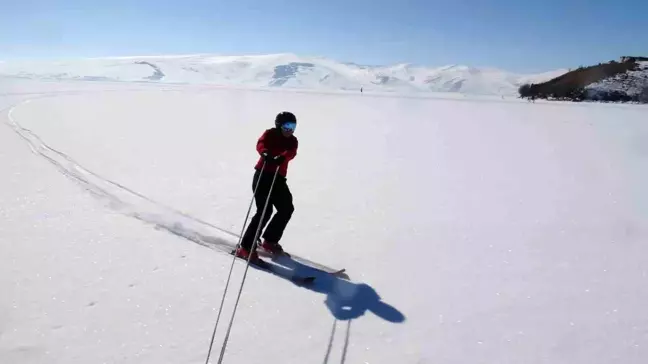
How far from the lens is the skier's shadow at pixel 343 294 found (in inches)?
114

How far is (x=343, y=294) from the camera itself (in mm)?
3195

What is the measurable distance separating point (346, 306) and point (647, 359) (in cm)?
176

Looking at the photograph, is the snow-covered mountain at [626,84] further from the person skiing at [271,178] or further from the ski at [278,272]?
the ski at [278,272]

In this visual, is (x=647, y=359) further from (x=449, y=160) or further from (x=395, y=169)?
(x=449, y=160)

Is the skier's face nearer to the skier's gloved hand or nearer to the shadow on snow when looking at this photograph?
the skier's gloved hand

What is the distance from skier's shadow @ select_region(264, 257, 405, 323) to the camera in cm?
290

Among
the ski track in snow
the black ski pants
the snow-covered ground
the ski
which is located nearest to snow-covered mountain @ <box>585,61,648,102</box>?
the snow-covered ground

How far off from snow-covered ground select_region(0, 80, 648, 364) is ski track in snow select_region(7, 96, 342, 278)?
0.11 feet

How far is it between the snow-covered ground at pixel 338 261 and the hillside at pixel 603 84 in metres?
37.7

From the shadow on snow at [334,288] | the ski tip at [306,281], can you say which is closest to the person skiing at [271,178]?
the shadow on snow at [334,288]

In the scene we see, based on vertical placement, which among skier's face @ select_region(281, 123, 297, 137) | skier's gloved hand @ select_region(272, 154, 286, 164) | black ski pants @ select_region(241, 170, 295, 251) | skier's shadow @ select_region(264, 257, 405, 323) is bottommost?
skier's shadow @ select_region(264, 257, 405, 323)

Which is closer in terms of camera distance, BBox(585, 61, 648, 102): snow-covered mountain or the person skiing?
the person skiing

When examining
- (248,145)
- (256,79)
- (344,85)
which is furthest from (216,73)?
(248,145)

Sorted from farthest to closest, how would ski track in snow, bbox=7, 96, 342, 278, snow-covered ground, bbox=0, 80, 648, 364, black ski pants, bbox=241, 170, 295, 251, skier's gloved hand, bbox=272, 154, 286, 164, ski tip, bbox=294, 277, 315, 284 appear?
ski track in snow, bbox=7, 96, 342, 278
black ski pants, bbox=241, 170, 295, 251
skier's gloved hand, bbox=272, 154, 286, 164
ski tip, bbox=294, 277, 315, 284
snow-covered ground, bbox=0, 80, 648, 364
